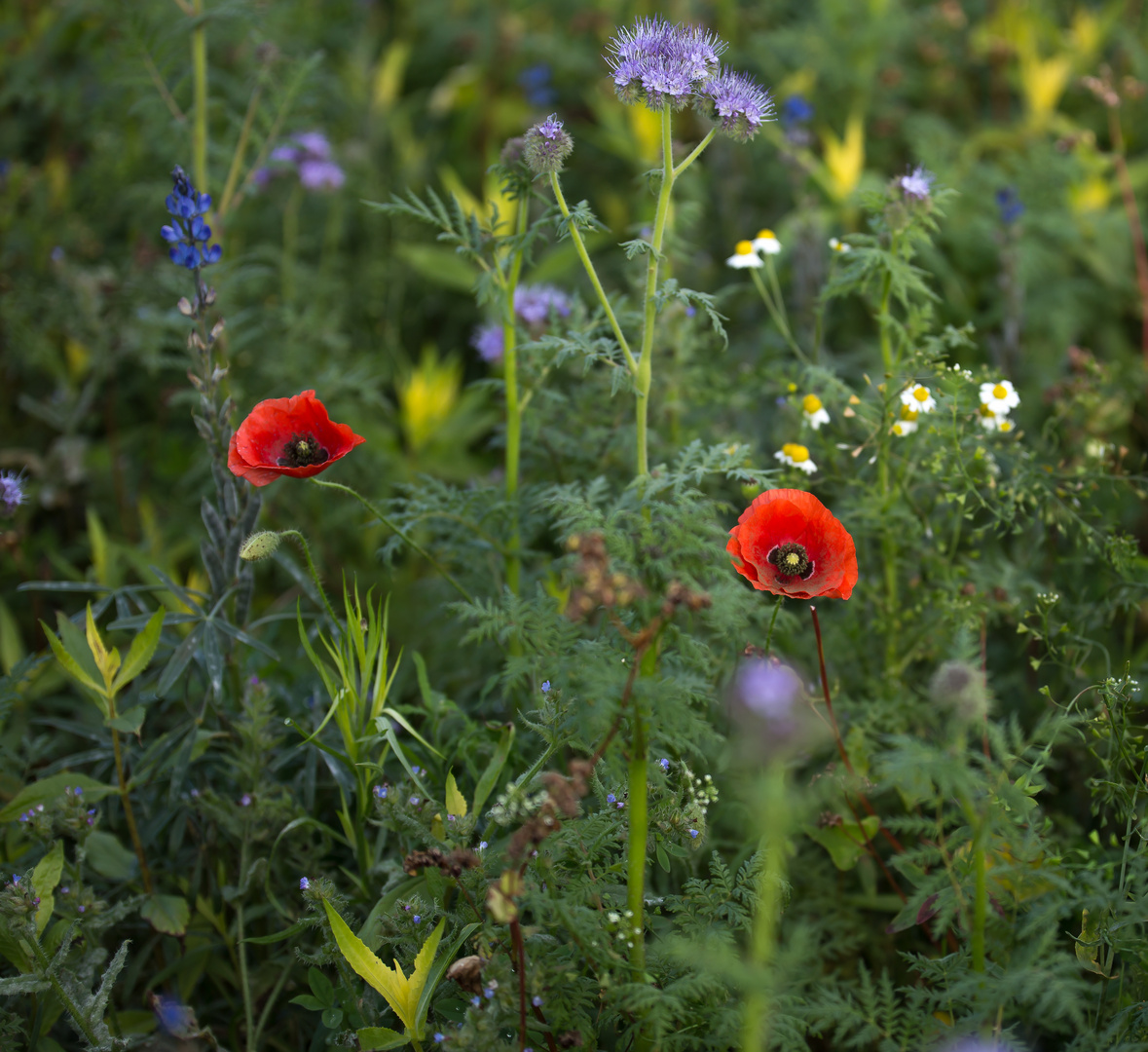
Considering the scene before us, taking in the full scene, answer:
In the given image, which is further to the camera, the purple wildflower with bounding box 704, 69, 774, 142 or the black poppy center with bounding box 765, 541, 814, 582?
the black poppy center with bounding box 765, 541, 814, 582

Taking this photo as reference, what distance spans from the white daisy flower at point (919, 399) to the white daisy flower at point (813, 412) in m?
0.17

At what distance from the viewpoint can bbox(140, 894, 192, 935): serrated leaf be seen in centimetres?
171

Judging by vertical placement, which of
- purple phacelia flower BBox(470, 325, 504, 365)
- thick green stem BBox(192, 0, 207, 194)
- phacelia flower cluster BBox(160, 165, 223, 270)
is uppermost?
thick green stem BBox(192, 0, 207, 194)

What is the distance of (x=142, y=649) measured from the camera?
1744 mm

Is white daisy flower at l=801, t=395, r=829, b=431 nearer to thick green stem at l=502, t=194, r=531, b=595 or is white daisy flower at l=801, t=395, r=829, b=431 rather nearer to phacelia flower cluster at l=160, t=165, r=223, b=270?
thick green stem at l=502, t=194, r=531, b=595

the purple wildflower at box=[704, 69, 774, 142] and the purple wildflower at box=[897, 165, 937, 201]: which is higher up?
the purple wildflower at box=[897, 165, 937, 201]

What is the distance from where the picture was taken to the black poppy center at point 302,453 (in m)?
1.69

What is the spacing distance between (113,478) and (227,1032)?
180cm

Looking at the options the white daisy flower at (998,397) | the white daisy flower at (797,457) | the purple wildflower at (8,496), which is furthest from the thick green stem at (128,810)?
the white daisy flower at (998,397)

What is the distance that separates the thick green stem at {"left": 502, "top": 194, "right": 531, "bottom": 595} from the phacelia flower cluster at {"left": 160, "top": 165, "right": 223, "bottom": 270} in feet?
1.95

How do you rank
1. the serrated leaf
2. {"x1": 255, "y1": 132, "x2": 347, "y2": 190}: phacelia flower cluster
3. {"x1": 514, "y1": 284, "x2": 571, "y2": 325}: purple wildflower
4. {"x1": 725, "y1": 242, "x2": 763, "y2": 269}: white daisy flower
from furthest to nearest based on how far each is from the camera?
{"x1": 255, "y1": 132, "x2": 347, "y2": 190}: phacelia flower cluster
{"x1": 514, "y1": 284, "x2": 571, "y2": 325}: purple wildflower
{"x1": 725, "y1": 242, "x2": 763, "y2": 269}: white daisy flower
the serrated leaf

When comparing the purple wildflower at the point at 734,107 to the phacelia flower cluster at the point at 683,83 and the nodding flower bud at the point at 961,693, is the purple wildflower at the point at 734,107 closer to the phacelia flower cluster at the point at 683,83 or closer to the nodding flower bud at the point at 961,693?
the phacelia flower cluster at the point at 683,83

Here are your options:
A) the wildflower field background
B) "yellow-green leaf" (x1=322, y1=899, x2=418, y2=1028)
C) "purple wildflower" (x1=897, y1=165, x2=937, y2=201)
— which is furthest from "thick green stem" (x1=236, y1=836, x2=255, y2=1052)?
"purple wildflower" (x1=897, y1=165, x2=937, y2=201)

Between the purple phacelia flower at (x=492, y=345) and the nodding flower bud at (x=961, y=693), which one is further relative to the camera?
the purple phacelia flower at (x=492, y=345)
